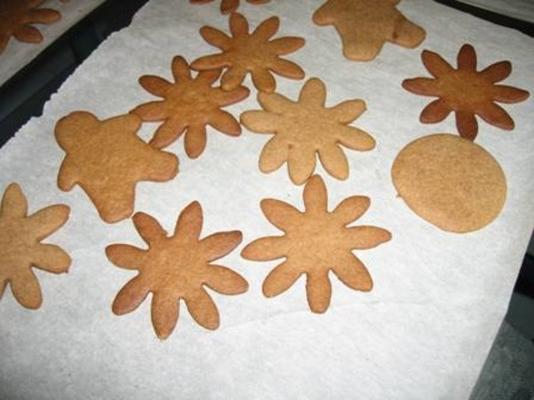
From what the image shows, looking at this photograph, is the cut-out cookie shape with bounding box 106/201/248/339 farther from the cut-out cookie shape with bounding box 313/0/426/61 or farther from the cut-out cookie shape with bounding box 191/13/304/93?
the cut-out cookie shape with bounding box 313/0/426/61

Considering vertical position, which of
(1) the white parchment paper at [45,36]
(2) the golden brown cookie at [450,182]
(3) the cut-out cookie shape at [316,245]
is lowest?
(3) the cut-out cookie shape at [316,245]

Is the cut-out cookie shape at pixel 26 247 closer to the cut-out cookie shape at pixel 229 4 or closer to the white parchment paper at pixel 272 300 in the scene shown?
the white parchment paper at pixel 272 300

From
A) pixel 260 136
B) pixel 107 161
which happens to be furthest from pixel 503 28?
pixel 107 161

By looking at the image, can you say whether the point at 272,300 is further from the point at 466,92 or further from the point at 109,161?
the point at 466,92

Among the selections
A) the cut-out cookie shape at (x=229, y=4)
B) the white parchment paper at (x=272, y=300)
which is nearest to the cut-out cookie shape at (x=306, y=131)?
the white parchment paper at (x=272, y=300)

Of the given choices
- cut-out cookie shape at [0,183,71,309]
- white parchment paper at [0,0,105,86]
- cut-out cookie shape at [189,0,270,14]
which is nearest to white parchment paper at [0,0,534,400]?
cut-out cookie shape at [0,183,71,309]

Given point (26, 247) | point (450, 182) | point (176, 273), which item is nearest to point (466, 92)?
point (450, 182)
